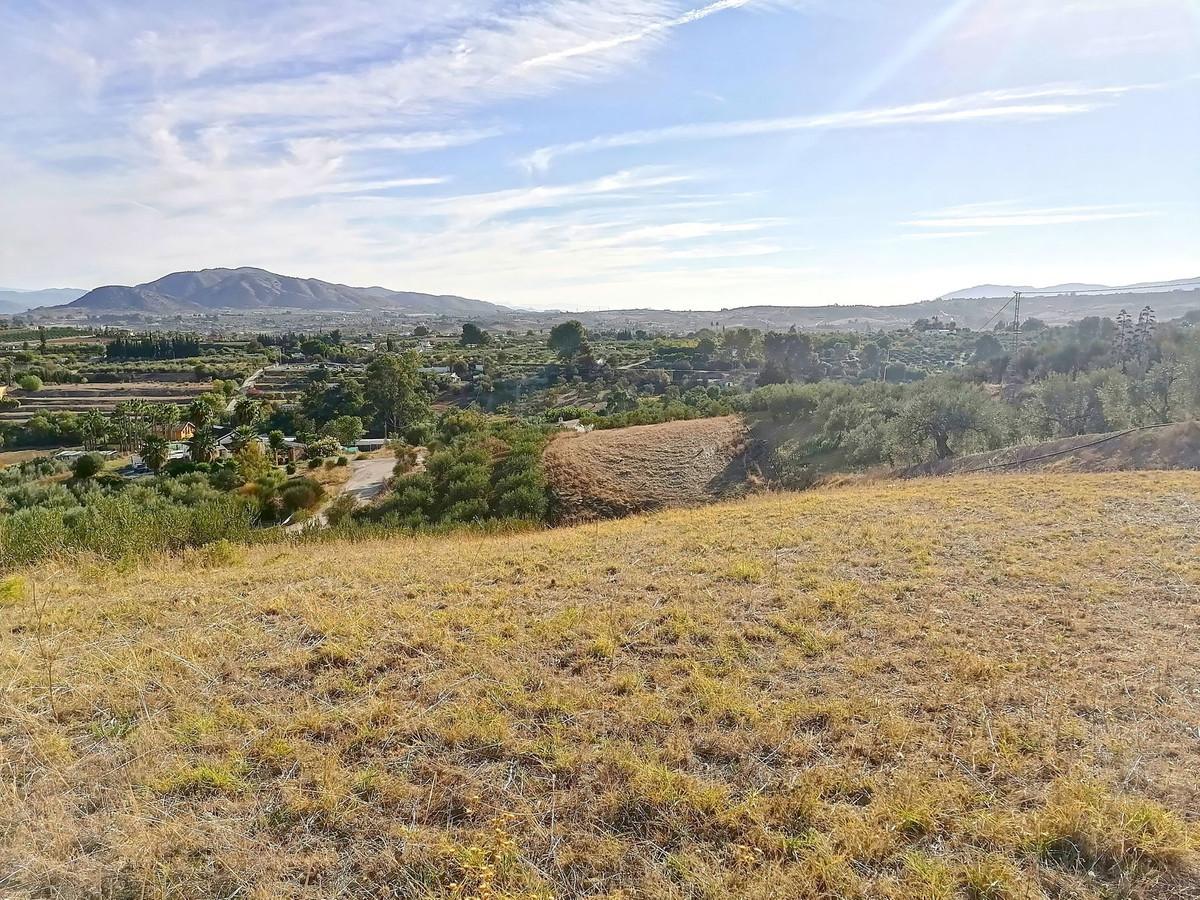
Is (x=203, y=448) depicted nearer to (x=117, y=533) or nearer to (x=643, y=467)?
(x=643, y=467)

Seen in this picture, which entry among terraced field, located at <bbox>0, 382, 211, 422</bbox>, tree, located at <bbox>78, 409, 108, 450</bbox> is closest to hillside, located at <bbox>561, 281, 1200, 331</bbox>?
tree, located at <bbox>78, 409, 108, 450</bbox>

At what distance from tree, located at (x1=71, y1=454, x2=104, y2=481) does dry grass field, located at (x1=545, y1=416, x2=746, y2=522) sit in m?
18.1

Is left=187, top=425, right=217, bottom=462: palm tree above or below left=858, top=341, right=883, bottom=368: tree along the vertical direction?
below

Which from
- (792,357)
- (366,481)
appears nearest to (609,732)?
(366,481)

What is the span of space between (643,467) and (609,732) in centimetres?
1367

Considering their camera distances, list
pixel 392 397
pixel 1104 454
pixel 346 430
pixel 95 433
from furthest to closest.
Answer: pixel 392 397 < pixel 95 433 < pixel 346 430 < pixel 1104 454

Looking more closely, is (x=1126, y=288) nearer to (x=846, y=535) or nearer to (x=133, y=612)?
(x=846, y=535)

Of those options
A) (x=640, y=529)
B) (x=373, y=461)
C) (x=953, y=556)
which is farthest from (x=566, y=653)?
(x=373, y=461)

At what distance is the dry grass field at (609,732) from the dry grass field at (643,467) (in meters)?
8.73

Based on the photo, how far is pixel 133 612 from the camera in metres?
5.12

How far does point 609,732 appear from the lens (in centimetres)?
353

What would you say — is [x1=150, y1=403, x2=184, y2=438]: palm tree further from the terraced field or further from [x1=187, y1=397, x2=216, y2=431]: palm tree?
the terraced field

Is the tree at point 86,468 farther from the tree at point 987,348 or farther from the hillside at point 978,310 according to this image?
the hillside at point 978,310

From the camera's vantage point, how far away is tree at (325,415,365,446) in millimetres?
33531
